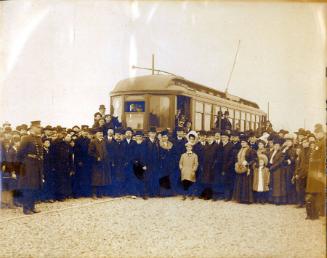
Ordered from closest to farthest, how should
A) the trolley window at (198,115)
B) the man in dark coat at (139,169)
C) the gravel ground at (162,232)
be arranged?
the gravel ground at (162,232) < the man in dark coat at (139,169) < the trolley window at (198,115)

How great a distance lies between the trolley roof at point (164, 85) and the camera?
5.34 metres

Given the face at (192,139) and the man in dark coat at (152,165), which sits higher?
the face at (192,139)

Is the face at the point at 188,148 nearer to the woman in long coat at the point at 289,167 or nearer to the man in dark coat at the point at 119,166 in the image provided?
the man in dark coat at the point at 119,166

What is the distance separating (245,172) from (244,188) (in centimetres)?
20

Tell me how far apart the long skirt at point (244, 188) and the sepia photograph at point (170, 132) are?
0.01 metres

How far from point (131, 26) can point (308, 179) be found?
108 inches

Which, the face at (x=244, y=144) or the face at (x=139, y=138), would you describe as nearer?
the face at (x=244, y=144)

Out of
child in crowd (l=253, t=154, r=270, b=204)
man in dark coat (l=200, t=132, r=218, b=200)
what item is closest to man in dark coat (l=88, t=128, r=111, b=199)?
man in dark coat (l=200, t=132, r=218, b=200)

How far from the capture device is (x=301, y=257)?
4762 millimetres

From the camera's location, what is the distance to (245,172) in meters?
5.48

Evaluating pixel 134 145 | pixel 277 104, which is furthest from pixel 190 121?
pixel 277 104

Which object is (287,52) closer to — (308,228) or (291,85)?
(291,85)

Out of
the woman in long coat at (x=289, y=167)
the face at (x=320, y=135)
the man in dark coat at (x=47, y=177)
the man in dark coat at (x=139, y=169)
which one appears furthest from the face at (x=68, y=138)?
the face at (x=320, y=135)

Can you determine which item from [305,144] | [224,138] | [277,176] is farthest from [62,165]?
[305,144]
